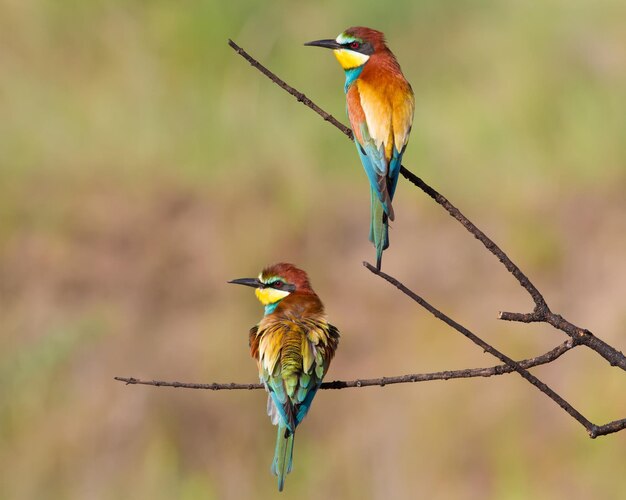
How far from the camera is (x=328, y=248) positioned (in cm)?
489

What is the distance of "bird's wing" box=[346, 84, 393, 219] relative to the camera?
6.92 feet

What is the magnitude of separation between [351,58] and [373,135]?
32 cm

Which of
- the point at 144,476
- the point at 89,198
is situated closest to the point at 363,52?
the point at 144,476

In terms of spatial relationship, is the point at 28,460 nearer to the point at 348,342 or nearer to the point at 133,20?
the point at 348,342

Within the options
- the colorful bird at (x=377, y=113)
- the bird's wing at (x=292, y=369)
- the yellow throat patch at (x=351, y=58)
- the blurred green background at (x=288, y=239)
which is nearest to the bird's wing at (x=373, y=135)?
the colorful bird at (x=377, y=113)

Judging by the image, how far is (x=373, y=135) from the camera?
2174 millimetres

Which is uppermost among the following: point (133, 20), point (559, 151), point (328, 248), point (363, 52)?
point (133, 20)

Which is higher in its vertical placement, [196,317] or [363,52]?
[196,317]

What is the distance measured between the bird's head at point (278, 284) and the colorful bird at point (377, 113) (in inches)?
15.4

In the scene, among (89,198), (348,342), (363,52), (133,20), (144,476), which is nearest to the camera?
(363,52)

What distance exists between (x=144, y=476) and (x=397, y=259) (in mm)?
1219

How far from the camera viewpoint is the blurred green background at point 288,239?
4277 mm

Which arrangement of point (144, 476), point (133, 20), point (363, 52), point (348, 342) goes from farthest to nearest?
point (133, 20) → point (348, 342) → point (144, 476) → point (363, 52)

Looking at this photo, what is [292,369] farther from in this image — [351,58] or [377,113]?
[351,58]
